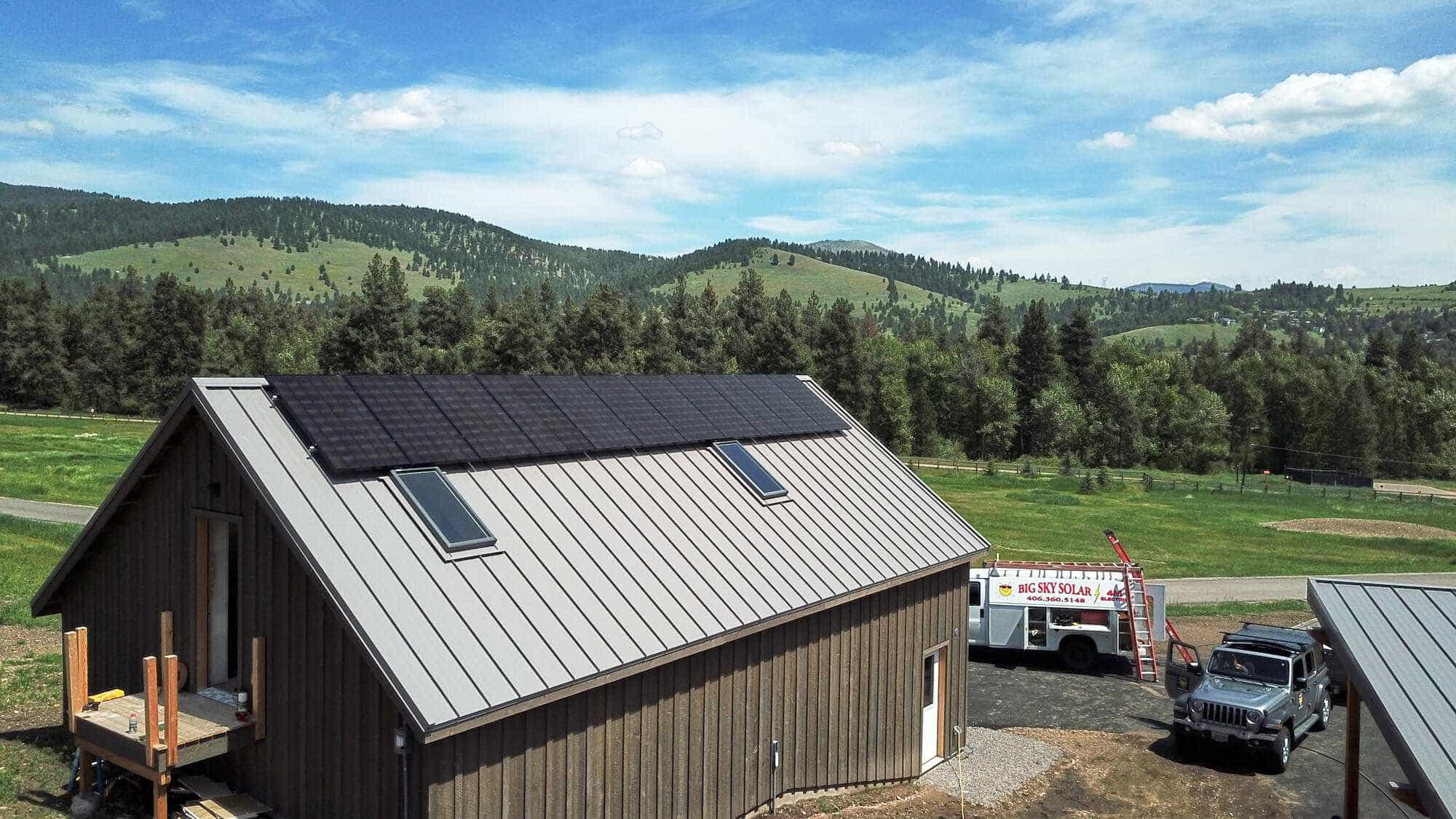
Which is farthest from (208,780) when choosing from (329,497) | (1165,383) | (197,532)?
(1165,383)

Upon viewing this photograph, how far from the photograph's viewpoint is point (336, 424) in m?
11.2

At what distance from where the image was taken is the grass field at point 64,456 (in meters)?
43.4

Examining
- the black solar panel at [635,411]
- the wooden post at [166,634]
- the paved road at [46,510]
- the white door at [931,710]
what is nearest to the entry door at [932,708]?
the white door at [931,710]

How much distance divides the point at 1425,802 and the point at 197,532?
12.1 meters

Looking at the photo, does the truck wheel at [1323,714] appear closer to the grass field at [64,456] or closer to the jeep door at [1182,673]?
the jeep door at [1182,673]

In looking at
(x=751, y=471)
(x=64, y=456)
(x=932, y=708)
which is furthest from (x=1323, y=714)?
(x=64, y=456)

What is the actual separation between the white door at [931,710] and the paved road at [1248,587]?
60.8 ft

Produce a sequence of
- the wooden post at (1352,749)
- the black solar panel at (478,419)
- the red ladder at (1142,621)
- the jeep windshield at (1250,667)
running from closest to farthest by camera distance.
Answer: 1. the wooden post at (1352,749)
2. the black solar panel at (478,419)
3. the jeep windshield at (1250,667)
4. the red ladder at (1142,621)

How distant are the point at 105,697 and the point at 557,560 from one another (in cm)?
561

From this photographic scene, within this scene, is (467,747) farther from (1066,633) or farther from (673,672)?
(1066,633)

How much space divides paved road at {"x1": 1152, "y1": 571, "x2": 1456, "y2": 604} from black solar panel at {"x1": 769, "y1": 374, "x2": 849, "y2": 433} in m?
19.1

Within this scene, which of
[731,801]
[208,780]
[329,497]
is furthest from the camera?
[731,801]

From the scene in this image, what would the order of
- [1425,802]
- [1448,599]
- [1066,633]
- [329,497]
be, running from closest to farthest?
[1425,802] < [1448,599] < [329,497] < [1066,633]

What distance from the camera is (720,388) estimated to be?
1789 cm
